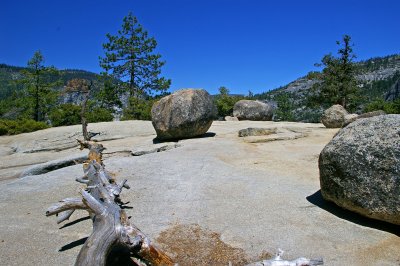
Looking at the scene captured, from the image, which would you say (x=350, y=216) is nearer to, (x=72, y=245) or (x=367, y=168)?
(x=367, y=168)

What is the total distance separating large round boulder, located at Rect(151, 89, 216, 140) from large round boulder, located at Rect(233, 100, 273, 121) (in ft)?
47.9

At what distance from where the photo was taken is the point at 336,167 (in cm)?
711

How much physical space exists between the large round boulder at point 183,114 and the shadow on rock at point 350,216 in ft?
28.8

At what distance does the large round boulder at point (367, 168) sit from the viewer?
6.27 meters

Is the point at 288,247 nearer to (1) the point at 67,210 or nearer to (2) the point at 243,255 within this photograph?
(2) the point at 243,255

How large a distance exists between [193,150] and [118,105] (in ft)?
94.6

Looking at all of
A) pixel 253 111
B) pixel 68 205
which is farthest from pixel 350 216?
pixel 253 111

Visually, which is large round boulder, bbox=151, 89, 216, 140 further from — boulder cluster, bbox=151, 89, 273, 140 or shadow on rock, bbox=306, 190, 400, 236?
shadow on rock, bbox=306, 190, 400, 236

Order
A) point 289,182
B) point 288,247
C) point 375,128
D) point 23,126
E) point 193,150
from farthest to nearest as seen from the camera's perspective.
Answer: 1. point 23,126
2. point 193,150
3. point 289,182
4. point 375,128
5. point 288,247

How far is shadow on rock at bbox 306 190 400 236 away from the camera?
6812 mm

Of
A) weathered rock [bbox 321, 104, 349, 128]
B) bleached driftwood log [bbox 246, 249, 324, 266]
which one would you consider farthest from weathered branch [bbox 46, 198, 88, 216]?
weathered rock [bbox 321, 104, 349, 128]

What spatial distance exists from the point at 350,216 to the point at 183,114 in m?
10.1

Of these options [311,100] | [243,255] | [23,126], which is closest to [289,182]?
[243,255]

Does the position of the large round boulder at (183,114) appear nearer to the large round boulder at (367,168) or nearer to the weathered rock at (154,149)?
the weathered rock at (154,149)
